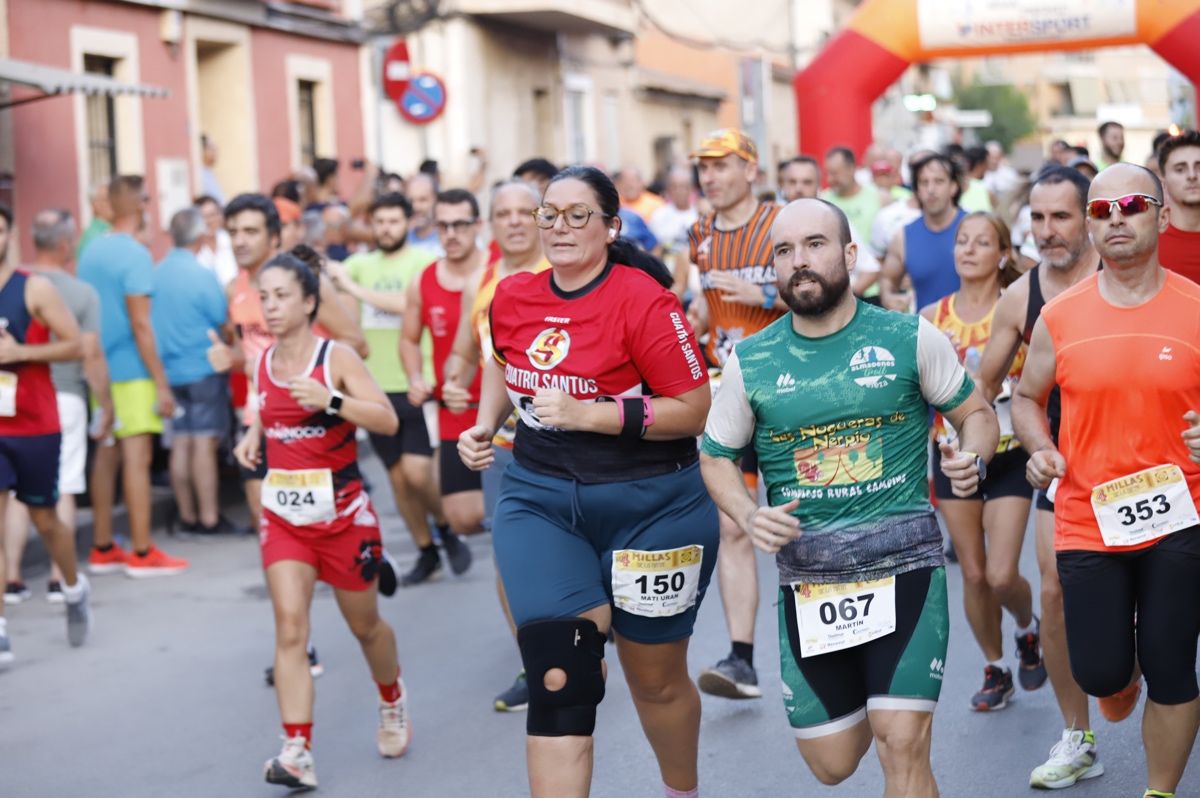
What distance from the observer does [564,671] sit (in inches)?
200

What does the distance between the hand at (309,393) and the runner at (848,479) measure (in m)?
2.10

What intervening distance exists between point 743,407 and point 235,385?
28.7 feet

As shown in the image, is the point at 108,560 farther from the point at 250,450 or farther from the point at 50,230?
the point at 250,450

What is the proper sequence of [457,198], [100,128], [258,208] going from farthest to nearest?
1. [100,128]
2. [457,198]
3. [258,208]

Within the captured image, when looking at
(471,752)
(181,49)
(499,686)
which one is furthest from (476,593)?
(181,49)

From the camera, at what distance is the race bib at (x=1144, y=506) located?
5184 millimetres

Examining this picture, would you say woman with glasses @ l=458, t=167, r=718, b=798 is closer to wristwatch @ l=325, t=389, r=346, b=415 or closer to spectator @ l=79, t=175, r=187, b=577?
Answer: wristwatch @ l=325, t=389, r=346, b=415

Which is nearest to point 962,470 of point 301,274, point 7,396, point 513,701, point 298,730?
point 298,730

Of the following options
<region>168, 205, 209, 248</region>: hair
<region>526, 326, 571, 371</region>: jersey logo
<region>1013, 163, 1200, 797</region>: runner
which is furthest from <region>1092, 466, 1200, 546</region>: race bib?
<region>168, 205, 209, 248</region>: hair

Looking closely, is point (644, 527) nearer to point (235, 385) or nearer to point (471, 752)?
point (471, 752)

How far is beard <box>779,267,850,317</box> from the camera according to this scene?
480 cm

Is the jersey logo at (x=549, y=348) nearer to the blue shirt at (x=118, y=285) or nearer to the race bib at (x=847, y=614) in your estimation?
the race bib at (x=847, y=614)

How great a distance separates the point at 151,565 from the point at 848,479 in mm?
7225

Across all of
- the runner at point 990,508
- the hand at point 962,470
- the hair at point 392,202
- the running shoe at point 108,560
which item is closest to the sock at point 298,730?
the runner at point 990,508
